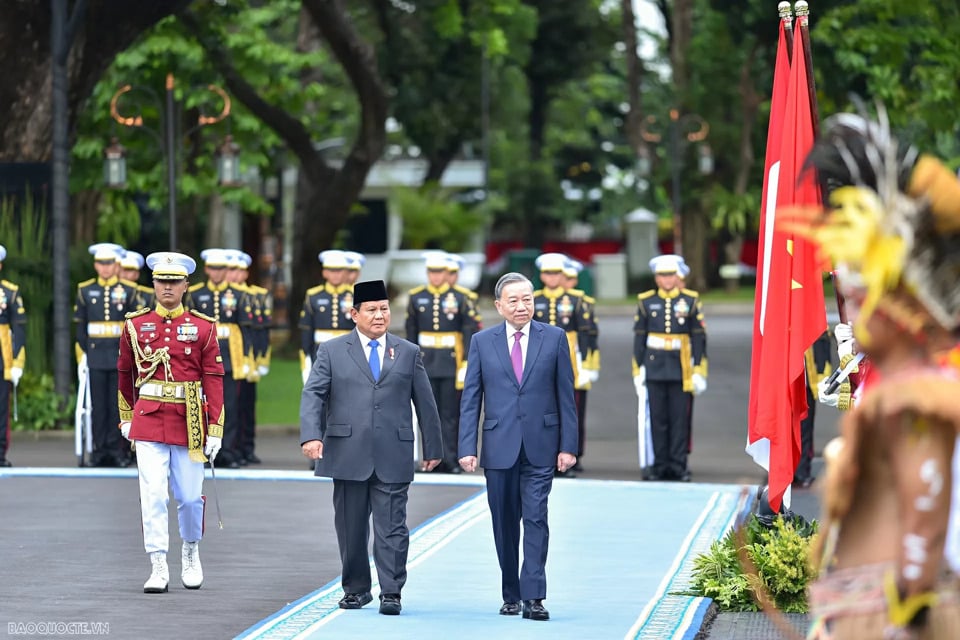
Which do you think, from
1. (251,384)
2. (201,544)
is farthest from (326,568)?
(251,384)

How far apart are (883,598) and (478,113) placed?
51.3 m

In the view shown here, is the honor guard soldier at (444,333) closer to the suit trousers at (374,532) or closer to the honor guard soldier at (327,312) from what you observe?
the honor guard soldier at (327,312)

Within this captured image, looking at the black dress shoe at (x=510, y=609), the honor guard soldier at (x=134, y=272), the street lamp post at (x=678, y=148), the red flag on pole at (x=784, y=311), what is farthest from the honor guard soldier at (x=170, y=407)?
the street lamp post at (x=678, y=148)

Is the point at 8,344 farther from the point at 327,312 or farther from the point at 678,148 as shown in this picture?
the point at 678,148

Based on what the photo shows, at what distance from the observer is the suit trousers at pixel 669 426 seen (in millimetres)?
17453

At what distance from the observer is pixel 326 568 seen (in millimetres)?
11977

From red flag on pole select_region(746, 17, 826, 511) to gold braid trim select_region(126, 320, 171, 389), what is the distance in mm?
3447

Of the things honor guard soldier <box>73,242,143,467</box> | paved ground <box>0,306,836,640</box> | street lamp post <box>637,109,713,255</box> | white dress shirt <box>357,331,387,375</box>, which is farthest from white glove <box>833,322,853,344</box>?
street lamp post <box>637,109,713,255</box>

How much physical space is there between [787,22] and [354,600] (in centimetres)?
418

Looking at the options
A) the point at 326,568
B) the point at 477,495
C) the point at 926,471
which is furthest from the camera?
the point at 477,495

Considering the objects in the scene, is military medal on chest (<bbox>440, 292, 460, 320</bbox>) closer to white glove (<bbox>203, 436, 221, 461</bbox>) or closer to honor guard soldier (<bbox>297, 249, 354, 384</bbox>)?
honor guard soldier (<bbox>297, 249, 354, 384</bbox>)

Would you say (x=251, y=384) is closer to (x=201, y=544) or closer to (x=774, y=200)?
(x=201, y=544)

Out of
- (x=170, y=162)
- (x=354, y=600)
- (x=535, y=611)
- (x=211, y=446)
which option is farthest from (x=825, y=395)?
(x=170, y=162)
